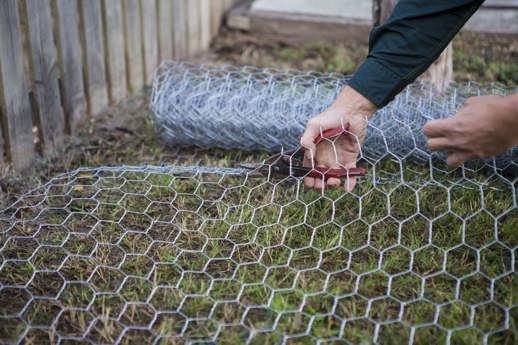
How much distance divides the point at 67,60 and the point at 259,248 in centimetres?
122

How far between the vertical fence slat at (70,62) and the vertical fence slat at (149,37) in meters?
0.56

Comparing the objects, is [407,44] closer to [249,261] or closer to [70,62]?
[249,261]

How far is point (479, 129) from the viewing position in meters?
1.47

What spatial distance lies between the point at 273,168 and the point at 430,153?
0.56 meters

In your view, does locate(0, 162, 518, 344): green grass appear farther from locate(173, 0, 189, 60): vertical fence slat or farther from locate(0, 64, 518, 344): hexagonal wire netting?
locate(173, 0, 189, 60): vertical fence slat

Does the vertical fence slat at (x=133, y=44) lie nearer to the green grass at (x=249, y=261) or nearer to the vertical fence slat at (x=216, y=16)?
the green grass at (x=249, y=261)

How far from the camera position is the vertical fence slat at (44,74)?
2.15 metres

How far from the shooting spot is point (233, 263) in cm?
164

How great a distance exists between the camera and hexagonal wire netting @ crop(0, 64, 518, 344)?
1389mm

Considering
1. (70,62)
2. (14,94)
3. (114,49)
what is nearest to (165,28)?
(114,49)

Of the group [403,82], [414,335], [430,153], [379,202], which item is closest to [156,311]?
[414,335]

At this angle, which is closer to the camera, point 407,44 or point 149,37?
point 407,44

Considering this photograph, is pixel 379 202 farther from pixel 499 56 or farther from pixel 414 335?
pixel 499 56

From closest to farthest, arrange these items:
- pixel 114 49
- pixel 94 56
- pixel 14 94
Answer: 1. pixel 14 94
2. pixel 94 56
3. pixel 114 49
